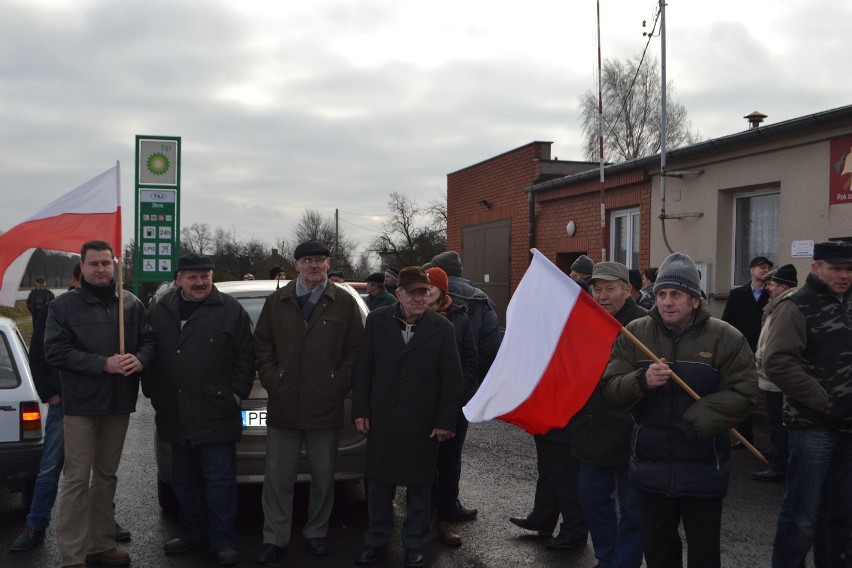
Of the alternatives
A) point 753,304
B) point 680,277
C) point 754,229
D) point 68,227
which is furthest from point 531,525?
point 754,229

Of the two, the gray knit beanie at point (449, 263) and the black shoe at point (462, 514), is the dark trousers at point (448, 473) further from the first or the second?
the gray knit beanie at point (449, 263)

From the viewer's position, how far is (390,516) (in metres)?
5.22

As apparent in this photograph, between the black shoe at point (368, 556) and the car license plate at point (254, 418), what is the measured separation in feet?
3.89

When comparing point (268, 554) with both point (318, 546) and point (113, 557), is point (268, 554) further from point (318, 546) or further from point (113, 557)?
point (113, 557)

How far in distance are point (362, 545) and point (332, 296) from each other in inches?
68.8

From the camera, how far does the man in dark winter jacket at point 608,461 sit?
445cm

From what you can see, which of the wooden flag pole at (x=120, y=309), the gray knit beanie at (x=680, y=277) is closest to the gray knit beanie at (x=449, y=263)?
the wooden flag pole at (x=120, y=309)

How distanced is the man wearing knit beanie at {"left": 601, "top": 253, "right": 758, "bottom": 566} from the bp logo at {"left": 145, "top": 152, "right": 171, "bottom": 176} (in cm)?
1116

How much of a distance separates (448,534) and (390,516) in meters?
0.51

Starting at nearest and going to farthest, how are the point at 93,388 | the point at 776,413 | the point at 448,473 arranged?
the point at 93,388 → the point at 448,473 → the point at 776,413

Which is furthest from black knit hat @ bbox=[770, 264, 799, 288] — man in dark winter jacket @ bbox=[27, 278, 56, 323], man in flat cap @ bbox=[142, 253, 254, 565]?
man in dark winter jacket @ bbox=[27, 278, 56, 323]

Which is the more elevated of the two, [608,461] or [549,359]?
[549,359]

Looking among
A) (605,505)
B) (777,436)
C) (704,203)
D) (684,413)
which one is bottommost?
(777,436)

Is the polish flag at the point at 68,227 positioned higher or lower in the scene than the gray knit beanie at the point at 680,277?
higher
